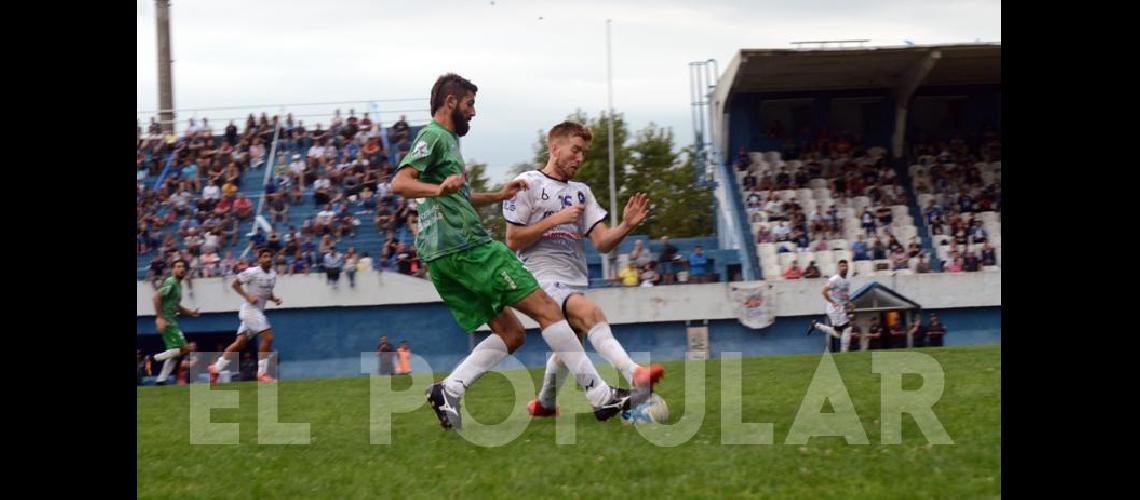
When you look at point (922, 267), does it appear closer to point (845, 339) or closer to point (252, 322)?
point (845, 339)

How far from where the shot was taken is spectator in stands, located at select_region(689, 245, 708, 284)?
92.5 ft

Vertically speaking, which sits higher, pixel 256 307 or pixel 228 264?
pixel 228 264

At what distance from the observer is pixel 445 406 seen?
8.09 metres

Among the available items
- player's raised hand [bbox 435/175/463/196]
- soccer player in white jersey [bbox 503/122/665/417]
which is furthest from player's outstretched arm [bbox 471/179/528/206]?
player's raised hand [bbox 435/175/463/196]

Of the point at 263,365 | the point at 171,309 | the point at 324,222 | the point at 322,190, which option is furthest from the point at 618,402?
the point at 322,190

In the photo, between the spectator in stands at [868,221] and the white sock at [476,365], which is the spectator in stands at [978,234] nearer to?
the spectator in stands at [868,221]

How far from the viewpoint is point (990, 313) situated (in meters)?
28.0

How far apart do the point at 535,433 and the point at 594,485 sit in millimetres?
1894

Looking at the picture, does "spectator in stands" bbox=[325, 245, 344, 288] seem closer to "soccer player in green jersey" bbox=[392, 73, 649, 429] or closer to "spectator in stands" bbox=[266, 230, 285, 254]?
"spectator in stands" bbox=[266, 230, 285, 254]

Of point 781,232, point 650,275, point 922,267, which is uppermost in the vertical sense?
point 781,232

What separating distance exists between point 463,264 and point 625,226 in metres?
1.16

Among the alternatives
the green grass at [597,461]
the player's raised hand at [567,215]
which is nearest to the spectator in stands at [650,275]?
the green grass at [597,461]

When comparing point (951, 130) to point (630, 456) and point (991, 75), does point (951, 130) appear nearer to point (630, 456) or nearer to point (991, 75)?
point (991, 75)
